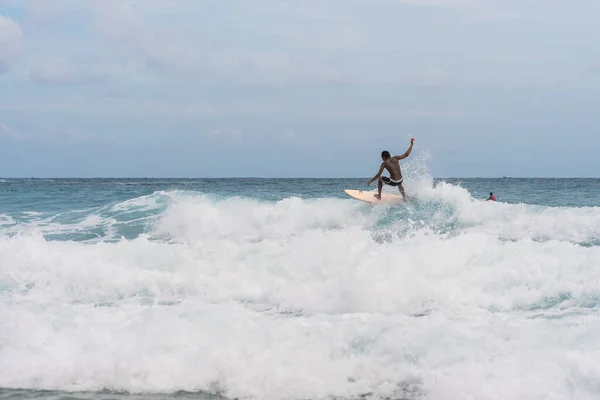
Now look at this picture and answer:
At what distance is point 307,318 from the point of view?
8.60m

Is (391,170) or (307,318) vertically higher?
(391,170)

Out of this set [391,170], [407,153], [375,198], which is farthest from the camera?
[375,198]

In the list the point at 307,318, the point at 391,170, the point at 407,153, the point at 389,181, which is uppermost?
the point at 407,153

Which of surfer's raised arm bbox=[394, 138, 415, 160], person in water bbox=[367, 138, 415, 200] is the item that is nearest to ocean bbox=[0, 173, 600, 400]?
person in water bbox=[367, 138, 415, 200]

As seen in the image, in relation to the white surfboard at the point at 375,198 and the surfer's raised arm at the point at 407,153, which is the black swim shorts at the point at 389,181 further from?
the surfer's raised arm at the point at 407,153

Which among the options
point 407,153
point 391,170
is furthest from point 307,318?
point 391,170

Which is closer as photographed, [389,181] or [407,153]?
[407,153]

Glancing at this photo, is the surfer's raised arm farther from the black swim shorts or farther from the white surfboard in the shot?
the white surfboard

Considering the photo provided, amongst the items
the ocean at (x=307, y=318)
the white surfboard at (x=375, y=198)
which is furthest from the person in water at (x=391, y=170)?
the ocean at (x=307, y=318)

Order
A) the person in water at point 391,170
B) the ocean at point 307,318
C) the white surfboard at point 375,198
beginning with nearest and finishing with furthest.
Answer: the ocean at point 307,318 → the person in water at point 391,170 → the white surfboard at point 375,198

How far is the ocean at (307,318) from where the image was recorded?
6684 mm

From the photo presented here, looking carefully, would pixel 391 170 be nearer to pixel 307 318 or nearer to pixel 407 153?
pixel 407 153

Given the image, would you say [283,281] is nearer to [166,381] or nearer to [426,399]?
[166,381]

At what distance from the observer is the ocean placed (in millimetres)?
6684
